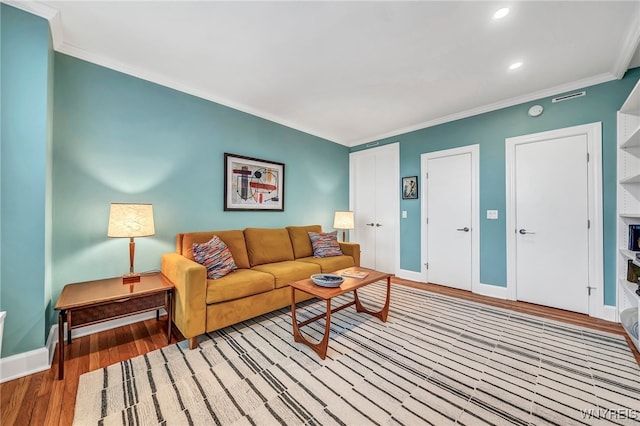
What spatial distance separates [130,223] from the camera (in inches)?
83.0

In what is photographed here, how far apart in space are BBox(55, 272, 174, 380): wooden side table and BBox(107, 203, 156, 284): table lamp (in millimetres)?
193

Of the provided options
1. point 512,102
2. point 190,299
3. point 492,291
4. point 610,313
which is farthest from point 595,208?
point 190,299

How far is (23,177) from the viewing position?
171 centimetres

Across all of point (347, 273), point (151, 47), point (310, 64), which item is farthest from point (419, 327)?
point (151, 47)

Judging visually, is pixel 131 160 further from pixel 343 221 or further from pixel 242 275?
pixel 343 221

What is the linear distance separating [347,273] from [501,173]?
252 cm

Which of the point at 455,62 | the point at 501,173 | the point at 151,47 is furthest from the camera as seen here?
the point at 501,173

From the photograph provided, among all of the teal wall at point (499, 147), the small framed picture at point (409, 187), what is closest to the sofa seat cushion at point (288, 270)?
the teal wall at point (499, 147)

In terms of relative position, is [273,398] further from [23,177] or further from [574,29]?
[574,29]

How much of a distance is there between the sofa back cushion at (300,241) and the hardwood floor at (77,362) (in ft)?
5.72

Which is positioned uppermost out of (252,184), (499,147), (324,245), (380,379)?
(499,147)

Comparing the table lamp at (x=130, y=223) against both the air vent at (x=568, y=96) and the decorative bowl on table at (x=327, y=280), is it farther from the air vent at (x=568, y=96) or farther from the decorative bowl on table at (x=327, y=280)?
the air vent at (x=568, y=96)

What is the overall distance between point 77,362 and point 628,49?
5.15 metres

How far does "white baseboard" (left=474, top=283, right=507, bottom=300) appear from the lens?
3.23 m
